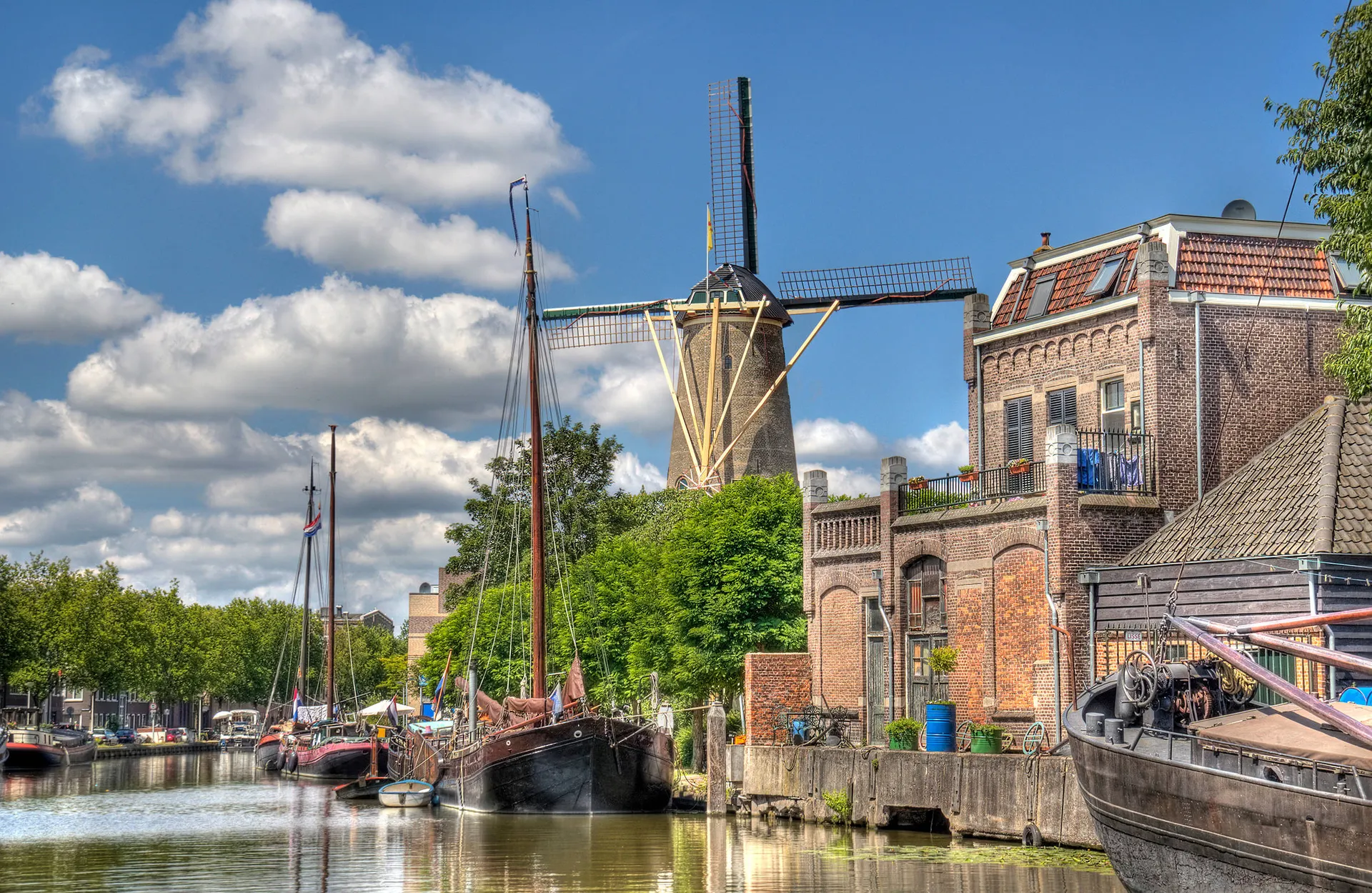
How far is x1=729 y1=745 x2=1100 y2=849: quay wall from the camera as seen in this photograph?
2898 centimetres

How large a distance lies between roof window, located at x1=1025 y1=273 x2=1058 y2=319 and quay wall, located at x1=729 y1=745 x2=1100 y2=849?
40.0 feet

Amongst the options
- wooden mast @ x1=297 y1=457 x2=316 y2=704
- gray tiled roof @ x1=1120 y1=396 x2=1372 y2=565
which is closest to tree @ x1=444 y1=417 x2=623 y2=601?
wooden mast @ x1=297 y1=457 x2=316 y2=704

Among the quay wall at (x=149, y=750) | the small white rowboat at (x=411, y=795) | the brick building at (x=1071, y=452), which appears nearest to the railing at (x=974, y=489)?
the brick building at (x=1071, y=452)

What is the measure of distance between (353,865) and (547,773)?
1172 cm

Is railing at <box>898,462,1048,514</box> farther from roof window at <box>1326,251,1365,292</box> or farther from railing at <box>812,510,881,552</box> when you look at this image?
roof window at <box>1326,251,1365,292</box>

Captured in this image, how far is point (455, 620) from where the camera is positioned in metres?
89.0

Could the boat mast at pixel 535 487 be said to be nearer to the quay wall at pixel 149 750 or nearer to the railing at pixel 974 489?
the railing at pixel 974 489

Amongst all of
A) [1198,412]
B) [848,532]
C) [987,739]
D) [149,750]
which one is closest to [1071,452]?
[1198,412]

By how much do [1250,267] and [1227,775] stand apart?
20645mm

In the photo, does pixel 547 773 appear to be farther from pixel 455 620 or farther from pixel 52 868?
pixel 455 620

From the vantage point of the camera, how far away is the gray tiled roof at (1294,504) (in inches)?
1125

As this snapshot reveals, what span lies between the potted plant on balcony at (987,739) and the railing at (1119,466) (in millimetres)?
5548

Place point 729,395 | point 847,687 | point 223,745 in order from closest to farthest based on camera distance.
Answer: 1. point 847,687
2. point 729,395
3. point 223,745

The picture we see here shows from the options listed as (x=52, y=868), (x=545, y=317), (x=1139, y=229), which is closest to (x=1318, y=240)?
(x=1139, y=229)
